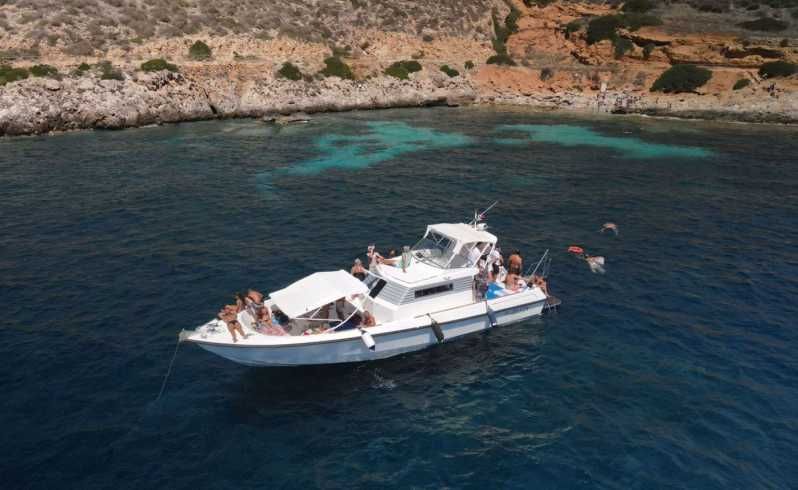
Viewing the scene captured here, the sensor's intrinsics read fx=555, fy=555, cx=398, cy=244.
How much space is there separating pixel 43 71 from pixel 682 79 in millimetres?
80535

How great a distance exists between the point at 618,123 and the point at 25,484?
72.8 metres

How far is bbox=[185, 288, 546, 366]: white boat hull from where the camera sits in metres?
19.6

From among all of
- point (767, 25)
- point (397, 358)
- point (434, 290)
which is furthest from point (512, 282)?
point (767, 25)

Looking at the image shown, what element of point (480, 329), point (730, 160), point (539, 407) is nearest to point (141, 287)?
point (480, 329)

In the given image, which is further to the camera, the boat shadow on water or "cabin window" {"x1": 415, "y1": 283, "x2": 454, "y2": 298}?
"cabin window" {"x1": 415, "y1": 283, "x2": 454, "y2": 298}

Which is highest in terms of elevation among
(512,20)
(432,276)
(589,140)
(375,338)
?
(512,20)

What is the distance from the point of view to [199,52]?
7438 cm

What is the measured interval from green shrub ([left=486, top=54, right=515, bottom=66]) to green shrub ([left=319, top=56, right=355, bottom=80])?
2722 cm

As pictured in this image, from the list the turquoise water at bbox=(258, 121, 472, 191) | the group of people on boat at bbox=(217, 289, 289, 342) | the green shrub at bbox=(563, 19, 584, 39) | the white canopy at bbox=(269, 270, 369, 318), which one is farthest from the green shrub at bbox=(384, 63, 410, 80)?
the group of people on boat at bbox=(217, 289, 289, 342)

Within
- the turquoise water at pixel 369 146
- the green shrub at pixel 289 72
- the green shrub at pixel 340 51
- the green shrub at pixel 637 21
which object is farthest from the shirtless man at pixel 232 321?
the green shrub at pixel 637 21

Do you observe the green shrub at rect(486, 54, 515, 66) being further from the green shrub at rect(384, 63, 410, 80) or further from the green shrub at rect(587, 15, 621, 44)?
the green shrub at rect(384, 63, 410, 80)

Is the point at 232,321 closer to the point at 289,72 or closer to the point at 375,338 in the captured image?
the point at 375,338

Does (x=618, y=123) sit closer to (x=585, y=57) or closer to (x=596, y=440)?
(x=585, y=57)

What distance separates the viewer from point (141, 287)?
26.6m
